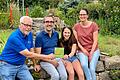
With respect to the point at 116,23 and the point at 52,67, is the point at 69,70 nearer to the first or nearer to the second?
the point at 52,67

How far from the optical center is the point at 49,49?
692cm

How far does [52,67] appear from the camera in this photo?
265 inches

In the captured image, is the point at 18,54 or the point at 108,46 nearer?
the point at 18,54

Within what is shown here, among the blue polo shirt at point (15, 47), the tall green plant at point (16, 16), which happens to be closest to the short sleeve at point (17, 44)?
the blue polo shirt at point (15, 47)

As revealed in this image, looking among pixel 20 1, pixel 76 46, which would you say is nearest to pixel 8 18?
pixel 20 1

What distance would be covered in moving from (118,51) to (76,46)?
172 cm

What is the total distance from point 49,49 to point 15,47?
907 millimetres

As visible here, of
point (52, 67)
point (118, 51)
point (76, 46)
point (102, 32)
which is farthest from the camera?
point (102, 32)

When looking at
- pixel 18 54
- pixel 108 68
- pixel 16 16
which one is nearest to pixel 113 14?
pixel 16 16

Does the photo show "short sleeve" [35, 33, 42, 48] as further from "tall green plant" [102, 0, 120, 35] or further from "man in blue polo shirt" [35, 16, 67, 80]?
"tall green plant" [102, 0, 120, 35]

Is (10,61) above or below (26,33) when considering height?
below

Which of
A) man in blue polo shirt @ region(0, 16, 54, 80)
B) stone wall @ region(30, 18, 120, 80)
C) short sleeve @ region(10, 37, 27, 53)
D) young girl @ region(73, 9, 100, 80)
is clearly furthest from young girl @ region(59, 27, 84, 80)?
short sleeve @ region(10, 37, 27, 53)

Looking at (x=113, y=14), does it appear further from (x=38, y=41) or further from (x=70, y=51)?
(x=38, y=41)

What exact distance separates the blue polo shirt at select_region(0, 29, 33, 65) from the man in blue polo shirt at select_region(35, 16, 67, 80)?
18.4 inches
